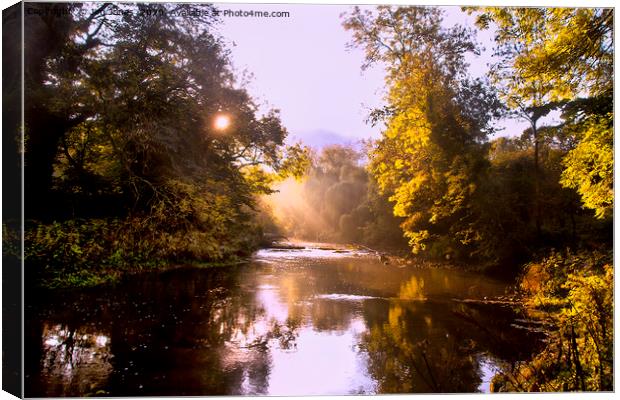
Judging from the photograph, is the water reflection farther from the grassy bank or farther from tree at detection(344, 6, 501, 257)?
tree at detection(344, 6, 501, 257)

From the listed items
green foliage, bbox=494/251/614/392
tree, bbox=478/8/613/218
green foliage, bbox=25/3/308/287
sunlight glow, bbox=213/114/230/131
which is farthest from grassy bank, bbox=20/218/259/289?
tree, bbox=478/8/613/218

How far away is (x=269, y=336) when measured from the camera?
13.5 feet

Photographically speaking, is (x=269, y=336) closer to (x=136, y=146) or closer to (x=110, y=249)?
(x=110, y=249)

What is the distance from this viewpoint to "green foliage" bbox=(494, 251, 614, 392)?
3768mm

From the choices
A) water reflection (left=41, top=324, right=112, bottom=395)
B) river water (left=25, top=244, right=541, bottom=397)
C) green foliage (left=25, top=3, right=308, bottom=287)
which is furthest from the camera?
green foliage (left=25, top=3, right=308, bottom=287)

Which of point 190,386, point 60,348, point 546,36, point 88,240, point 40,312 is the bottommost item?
point 190,386

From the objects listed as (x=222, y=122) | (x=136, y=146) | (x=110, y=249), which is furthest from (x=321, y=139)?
(x=110, y=249)

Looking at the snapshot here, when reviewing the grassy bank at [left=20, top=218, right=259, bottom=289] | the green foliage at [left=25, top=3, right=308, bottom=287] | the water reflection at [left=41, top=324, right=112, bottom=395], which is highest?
the green foliage at [left=25, top=3, right=308, bottom=287]

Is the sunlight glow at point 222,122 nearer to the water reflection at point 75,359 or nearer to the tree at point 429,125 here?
the tree at point 429,125

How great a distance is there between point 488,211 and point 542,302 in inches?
46.1

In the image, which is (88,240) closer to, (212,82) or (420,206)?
(212,82)

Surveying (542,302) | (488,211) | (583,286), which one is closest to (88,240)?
(488,211)

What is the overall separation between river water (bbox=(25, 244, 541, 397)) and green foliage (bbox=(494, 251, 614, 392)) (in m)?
0.23

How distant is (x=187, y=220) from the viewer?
487 cm
